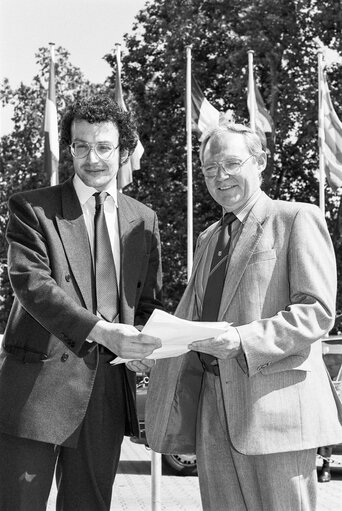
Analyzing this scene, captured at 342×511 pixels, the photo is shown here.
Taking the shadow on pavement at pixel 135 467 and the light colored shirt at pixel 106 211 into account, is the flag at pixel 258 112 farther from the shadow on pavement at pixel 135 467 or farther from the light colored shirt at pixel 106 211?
the light colored shirt at pixel 106 211

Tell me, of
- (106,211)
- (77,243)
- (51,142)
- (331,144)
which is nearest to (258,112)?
(331,144)

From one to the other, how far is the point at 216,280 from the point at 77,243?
0.62 m

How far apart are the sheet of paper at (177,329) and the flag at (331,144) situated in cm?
1670

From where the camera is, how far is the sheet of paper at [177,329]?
326cm

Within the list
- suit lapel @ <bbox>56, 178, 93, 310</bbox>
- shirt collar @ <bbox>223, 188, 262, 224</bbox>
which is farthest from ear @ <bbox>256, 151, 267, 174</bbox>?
suit lapel @ <bbox>56, 178, 93, 310</bbox>

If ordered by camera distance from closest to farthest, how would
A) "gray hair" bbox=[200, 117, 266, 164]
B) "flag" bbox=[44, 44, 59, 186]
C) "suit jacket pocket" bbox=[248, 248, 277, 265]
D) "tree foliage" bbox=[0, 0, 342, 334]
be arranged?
"suit jacket pocket" bbox=[248, 248, 277, 265] < "gray hair" bbox=[200, 117, 266, 164] < "flag" bbox=[44, 44, 59, 186] < "tree foliage" bbox=[0, 0, 342, 334]

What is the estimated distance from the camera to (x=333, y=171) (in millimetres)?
19734

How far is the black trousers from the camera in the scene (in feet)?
12.3

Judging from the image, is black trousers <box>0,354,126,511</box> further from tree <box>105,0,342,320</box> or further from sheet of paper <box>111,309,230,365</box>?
tree <box>105,0,342,320</box>

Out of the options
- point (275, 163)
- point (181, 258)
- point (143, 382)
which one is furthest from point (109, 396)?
point (275, 163)

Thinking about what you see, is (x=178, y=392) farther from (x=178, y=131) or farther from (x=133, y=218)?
(x=178, y=131)

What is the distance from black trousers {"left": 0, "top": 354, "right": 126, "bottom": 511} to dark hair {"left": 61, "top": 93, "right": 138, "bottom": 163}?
99 centimetres

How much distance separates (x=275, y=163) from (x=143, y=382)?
53.7ft

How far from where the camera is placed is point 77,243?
394 centimetres
